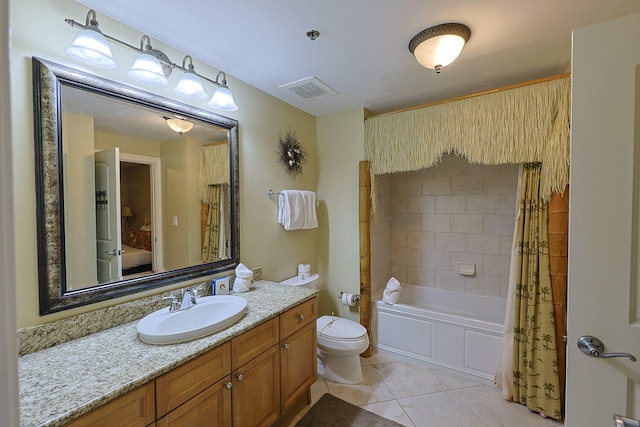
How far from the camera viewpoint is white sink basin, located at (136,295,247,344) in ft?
4.00

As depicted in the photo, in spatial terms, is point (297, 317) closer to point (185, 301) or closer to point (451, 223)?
point (185, 301)

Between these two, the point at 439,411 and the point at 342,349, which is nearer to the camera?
the point at 439,411

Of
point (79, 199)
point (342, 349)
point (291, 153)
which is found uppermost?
point (291, 153)

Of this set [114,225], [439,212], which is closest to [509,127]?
[439,212]

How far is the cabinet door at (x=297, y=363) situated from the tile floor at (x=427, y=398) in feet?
0.83

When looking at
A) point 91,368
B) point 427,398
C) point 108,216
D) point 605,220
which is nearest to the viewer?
→ point 605,220

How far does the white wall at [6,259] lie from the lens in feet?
1.22

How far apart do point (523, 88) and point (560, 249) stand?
45.4 inches

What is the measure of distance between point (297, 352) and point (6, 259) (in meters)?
1.70

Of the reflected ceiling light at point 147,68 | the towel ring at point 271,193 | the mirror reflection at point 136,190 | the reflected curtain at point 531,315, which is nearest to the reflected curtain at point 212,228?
the mirror reflection at point 136,190

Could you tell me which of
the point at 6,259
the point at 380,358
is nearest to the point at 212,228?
the point at 6,259

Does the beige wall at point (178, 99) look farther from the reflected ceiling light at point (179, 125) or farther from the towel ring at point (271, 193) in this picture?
the reflected ceiling light at point (179, 125)

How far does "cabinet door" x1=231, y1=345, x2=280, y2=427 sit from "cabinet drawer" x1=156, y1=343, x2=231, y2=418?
0.12 metres

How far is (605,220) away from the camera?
917mm
